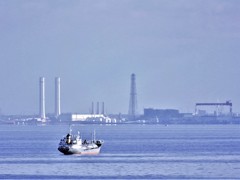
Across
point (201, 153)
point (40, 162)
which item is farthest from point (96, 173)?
point (201, 153)

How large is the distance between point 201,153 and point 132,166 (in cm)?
2751

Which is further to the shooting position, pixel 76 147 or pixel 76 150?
pixel 76 147

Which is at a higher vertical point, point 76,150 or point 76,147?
point 76,147

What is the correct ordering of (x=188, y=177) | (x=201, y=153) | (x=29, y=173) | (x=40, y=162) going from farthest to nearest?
(x=201, y=153) < (x=40, y=162) < (x=29, y=173) < (x=188, y=177)

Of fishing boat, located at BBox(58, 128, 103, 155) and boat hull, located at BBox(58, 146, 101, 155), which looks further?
fishing boat, located at BBox(58, 128, 103, 155)

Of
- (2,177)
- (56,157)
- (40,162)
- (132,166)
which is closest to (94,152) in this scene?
(56,157)

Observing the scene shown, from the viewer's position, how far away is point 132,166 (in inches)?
3829

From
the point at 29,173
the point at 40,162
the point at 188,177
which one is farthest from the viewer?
the point at 40,162

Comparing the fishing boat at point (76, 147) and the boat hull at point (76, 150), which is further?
the fishing boat at point (76, 147)

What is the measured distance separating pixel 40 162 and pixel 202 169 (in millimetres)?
19062

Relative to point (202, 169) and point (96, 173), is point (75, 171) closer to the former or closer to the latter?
point (96, 173)

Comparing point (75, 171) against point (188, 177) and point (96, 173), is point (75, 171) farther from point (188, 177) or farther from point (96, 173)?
point (188, 177)

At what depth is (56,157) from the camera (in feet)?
381

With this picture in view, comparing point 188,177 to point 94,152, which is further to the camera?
point 94,152
